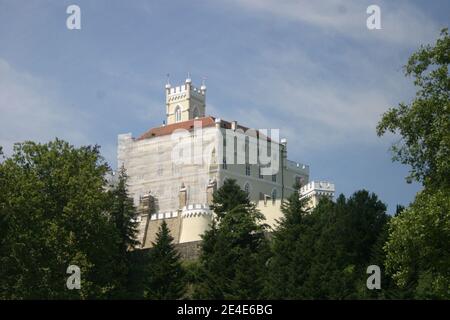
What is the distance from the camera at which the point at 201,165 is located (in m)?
102

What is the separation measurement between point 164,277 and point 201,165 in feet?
153

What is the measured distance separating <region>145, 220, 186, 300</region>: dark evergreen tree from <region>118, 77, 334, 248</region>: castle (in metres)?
35.9

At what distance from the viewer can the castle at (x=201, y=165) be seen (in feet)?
329

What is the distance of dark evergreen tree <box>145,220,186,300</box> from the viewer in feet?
180

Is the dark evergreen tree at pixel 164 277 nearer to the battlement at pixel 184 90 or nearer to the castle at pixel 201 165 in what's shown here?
the castle at pixel 201 165

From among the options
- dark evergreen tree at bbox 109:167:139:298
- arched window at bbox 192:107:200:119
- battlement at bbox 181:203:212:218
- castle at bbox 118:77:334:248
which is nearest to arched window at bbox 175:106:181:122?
arched window at bbox 192:107:200:119

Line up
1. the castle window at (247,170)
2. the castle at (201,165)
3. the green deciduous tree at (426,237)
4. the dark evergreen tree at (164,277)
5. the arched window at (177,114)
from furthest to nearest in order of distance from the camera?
1. the arched window at (177,114)
2. the castle window at (247,170)
3. the castle at (201,165)
4. the dark evergreen tree at (164,277)
5. the green deciduous tree at (426,237)

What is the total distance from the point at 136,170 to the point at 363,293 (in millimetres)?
60291

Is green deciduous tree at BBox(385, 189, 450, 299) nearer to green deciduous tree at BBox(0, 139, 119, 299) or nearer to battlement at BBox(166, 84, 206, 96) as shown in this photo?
green deciduous tree at BBox(0, 139, 119, 299)

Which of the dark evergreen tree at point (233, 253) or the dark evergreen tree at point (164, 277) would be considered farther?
the dark evergreen tree at point (164, 277)

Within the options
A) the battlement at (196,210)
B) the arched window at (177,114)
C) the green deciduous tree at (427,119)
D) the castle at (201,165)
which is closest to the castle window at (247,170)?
the castle at (201,165)

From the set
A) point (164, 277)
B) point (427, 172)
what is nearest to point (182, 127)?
point (164, 277)

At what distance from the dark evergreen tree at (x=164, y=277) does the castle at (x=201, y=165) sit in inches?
1413

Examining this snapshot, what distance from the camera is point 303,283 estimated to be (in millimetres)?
51344
